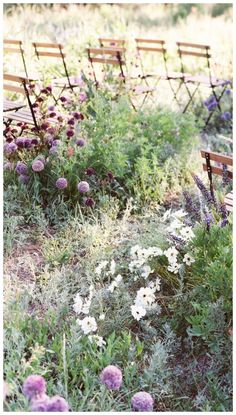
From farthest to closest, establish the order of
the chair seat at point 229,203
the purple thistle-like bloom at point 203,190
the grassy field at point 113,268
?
the chair seat at point 229,203
the purple thistle-like bloom at point 203,190
the grassy field at point 113,268

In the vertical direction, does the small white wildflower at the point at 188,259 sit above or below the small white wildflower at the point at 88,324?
above

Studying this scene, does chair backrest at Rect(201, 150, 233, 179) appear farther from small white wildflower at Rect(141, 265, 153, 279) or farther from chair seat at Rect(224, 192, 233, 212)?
small white wildflower at Rect(141, 265, 153, 279)

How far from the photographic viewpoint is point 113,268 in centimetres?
344

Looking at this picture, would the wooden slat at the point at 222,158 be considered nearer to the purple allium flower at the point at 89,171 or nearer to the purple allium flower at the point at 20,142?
the purple allium flower at the point at 89,171

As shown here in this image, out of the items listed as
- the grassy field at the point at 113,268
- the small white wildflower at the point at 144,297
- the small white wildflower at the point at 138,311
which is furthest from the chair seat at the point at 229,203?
the small white wildflower at the point at 138,311

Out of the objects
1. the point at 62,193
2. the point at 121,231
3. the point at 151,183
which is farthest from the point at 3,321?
the point at 151,183

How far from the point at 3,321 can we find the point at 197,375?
3.29ft

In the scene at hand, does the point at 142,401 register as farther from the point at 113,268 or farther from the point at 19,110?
the point at 19,110

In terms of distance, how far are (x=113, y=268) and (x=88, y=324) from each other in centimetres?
41

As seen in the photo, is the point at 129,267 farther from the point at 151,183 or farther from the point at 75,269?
the point at 151,183

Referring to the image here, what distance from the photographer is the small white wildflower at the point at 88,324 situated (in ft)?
10.2

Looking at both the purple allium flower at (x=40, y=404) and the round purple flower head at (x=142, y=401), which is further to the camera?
the round purple flower head at (x=142, y=401)

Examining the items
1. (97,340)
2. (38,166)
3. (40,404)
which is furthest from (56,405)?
(38,166)

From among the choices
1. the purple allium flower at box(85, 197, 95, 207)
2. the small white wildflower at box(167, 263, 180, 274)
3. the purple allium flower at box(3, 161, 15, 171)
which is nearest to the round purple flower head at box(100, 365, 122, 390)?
the small white wildflower at box(167, 263, 180, 274)
